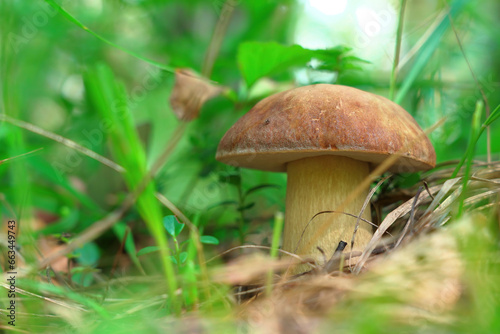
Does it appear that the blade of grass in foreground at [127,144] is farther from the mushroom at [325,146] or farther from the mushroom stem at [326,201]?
the mushroom stem at [326,201]

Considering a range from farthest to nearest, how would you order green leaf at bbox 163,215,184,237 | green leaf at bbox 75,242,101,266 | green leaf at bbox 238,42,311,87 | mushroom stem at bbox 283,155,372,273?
green leaf at bbox 75,242,101,266, green leaf at bbox 238,42,311,87, mushroom stem at bbox 283,155,372,273, green leaf at bbox 163,215,184,237

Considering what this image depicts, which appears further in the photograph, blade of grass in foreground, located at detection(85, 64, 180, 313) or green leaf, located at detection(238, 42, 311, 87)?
green leaf, located at detection(238, 42, 311, 87)

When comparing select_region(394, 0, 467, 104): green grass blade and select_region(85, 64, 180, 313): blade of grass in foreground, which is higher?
select_region(394, 0, 467, 104): green grass blade

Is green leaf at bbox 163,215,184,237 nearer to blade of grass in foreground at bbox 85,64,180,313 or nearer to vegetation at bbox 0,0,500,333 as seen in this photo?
vegetation at bbox 0,0,500,333

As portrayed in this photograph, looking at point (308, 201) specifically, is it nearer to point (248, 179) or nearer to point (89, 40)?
point (248, 179)

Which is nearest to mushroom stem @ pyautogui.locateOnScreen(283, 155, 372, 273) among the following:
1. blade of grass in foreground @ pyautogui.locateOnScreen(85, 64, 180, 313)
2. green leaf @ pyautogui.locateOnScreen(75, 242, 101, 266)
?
blade of grass in foreground @ pyautogui.locateOnScreen(85, 64, 180, 313)

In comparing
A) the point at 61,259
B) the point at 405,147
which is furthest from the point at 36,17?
the point at 405,147

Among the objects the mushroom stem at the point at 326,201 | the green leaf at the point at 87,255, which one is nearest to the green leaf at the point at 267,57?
the mushroom stem at the point at 326,201

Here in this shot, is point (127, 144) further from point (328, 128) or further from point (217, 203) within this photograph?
point (217, 203)
